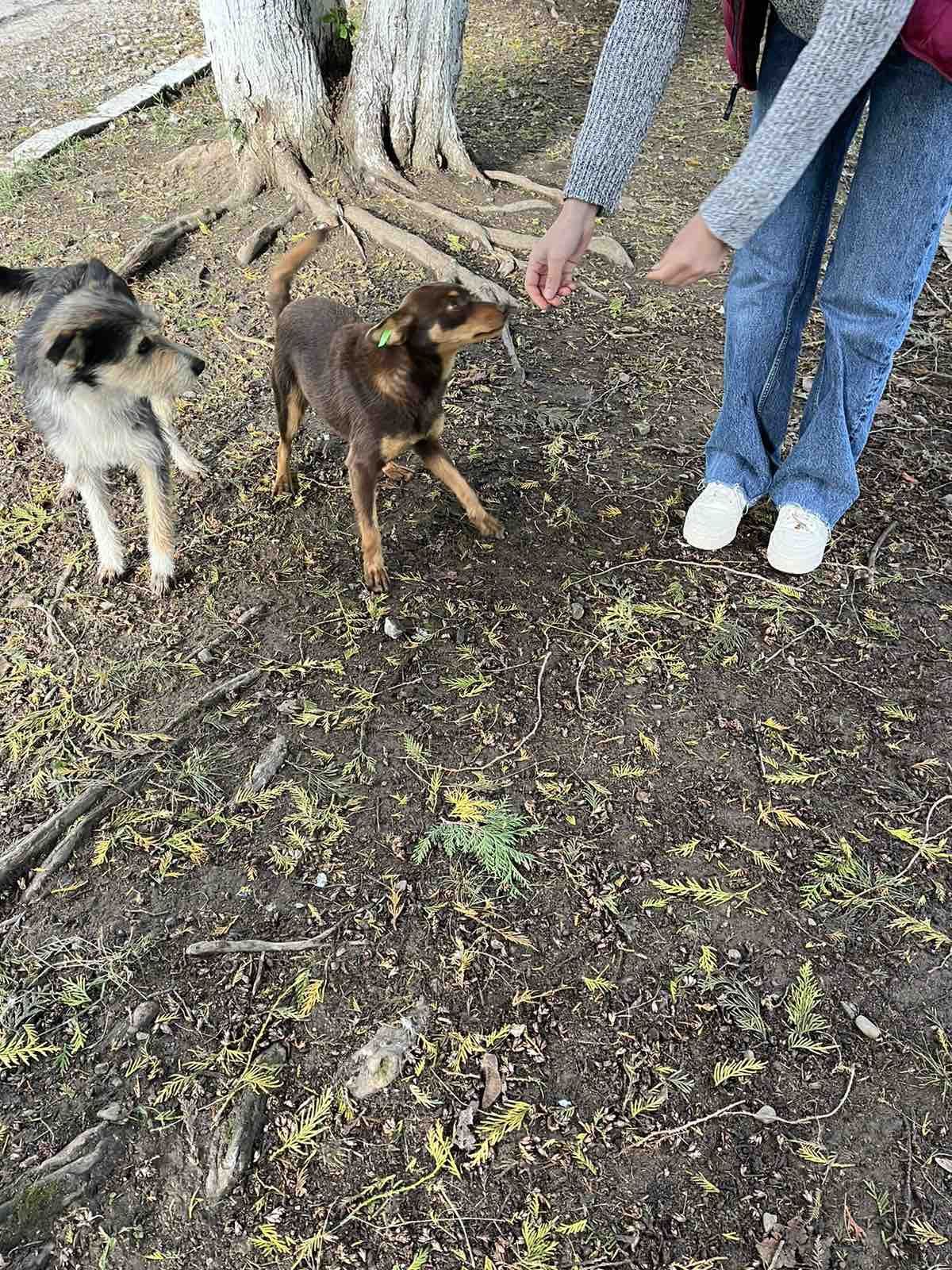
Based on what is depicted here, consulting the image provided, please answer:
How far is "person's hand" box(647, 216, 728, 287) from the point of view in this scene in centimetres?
232

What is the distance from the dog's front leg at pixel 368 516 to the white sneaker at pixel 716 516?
4.65 feet

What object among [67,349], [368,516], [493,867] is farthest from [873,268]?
[67,349]

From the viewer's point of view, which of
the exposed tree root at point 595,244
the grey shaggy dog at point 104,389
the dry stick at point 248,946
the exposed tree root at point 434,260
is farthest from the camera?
the exposed tree root at point 595,244

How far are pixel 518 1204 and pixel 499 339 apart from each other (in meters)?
4.40

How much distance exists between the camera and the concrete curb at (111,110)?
23.2 feet

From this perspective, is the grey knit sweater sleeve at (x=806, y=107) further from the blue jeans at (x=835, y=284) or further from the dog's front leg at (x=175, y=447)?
the dog's front leg at (x=175, y=447)

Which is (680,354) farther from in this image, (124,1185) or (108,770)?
(124,1185)

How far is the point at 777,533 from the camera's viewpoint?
3740 millimetres

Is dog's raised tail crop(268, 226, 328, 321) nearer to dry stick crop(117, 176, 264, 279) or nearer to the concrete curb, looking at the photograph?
dry stick crop(117, 176, 264, 279)

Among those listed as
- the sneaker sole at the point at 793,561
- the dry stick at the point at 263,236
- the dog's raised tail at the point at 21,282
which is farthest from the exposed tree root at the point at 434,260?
the dog's raised tail at the point at 21,282

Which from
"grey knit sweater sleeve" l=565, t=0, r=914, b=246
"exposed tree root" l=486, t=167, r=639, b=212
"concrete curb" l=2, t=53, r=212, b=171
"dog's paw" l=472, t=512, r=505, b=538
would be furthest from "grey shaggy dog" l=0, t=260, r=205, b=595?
"concrete curb" l=2, t=53, r=212, b=171

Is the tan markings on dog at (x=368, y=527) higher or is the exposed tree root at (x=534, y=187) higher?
the exposed tree root at (x=534, y=187)

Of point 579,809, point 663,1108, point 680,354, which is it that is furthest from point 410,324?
point 663,1108

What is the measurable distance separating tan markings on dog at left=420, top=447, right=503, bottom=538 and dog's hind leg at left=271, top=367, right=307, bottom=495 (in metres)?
0.75
